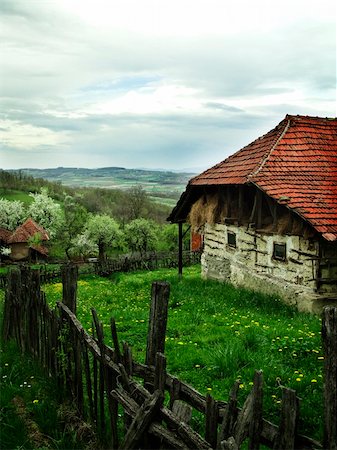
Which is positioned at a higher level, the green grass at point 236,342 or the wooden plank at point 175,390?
the wooden plank at point 175,390

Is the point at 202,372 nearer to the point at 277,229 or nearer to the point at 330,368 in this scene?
the point at 330,368

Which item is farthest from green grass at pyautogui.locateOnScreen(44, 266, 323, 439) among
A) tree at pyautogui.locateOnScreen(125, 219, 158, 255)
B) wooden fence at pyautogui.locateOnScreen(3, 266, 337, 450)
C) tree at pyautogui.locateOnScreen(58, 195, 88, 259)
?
tree at pyautogui.locateOnScreen(125, 219, 158, 255)

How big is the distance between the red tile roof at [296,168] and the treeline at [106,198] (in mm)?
42360

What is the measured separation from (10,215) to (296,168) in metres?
46.0

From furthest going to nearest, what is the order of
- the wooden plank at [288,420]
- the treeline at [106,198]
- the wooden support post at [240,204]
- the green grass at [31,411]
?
the treeline at [106,198] → the wooden support post at [240,204] → the green grass at [31,411] → the wooden plank at [288,420]

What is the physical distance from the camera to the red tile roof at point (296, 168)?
37.7 feet

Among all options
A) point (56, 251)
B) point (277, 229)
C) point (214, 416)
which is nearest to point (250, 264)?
point (277, 229)

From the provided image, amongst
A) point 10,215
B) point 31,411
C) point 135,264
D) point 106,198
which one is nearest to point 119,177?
point 106,198

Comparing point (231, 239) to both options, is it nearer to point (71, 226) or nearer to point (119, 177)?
point (71, 226)

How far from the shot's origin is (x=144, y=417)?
3.53 m

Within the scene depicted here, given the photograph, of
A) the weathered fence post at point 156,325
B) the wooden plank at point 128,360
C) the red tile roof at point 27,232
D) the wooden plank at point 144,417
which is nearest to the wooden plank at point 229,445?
the wooden plank at point 144,417

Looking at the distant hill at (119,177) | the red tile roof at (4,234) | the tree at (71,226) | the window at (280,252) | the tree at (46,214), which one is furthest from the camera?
the distant hill at (119,177)

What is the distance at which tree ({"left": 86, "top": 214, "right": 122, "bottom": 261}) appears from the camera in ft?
143

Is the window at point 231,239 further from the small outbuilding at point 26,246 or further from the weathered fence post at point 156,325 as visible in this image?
the small outbuilding at point 26,246
